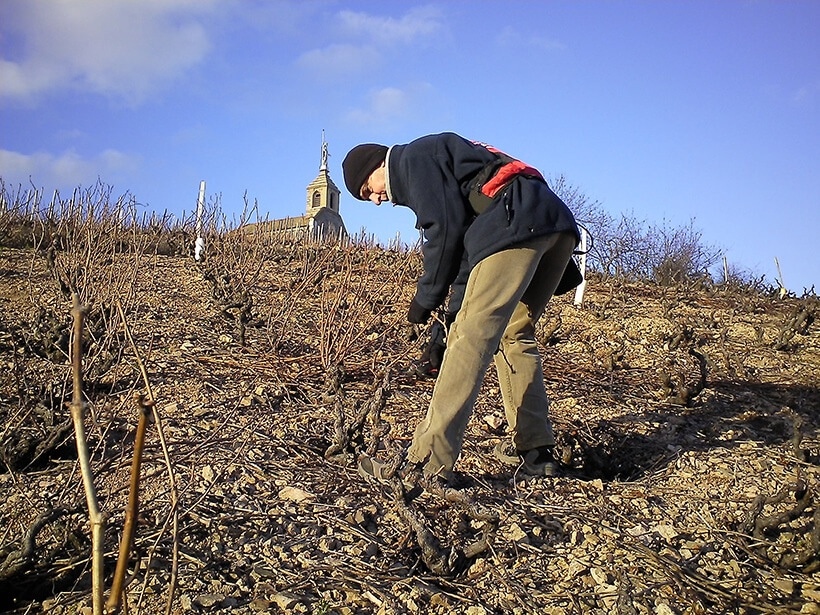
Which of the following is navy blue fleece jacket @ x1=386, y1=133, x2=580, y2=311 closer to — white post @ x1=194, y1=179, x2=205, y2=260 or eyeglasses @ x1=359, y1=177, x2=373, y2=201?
eyeglasses @ x1=359, y1=177, x2=373, y2=201

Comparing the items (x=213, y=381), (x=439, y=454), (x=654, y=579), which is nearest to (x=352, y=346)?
(x=213, y=381)

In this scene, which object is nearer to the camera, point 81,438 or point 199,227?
point 81,438

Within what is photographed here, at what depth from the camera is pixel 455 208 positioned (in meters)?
2.81

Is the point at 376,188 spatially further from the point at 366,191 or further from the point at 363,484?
the point at 363,484

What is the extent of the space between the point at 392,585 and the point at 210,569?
57cm

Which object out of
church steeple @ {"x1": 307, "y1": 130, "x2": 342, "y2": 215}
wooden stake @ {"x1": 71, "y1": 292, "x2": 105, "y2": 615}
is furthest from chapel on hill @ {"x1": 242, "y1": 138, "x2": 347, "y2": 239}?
wooden stake @ {"x1": 71, "y1": 292, "x2": 105, "y2": 615}

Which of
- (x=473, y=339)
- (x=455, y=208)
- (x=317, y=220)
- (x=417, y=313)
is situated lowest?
(x=473, y=339)

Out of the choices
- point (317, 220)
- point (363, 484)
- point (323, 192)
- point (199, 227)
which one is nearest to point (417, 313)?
point (363, 484)

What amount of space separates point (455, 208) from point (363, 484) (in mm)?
1168

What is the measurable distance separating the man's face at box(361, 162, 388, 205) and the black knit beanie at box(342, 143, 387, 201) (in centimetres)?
2

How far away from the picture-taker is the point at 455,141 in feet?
9.51

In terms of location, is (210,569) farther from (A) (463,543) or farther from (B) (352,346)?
(B) (352,346)

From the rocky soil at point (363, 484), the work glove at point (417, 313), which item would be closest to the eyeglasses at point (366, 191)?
the work glove at point (417, 313)

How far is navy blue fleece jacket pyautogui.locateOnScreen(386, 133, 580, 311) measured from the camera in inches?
109
